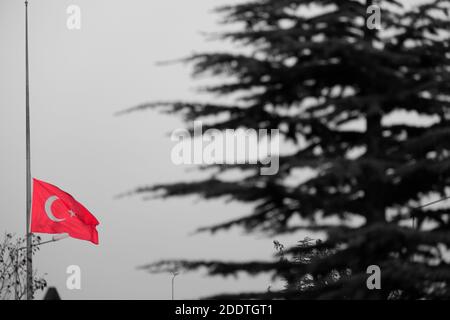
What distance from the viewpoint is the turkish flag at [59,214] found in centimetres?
1895

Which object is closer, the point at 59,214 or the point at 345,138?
the point at 345,138

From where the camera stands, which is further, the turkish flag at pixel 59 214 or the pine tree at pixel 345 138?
the turkish flag at pixel 59 214

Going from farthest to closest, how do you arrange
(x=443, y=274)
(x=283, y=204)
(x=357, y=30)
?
(x=357, y=30) < (x=283, y=204) < (x=443, y=274)

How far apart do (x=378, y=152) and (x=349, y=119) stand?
0.61 metres

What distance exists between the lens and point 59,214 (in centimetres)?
1944

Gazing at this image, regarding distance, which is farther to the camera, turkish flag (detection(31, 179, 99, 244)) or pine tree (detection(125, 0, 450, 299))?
turkish flag (detection(31, 179, 99, 244))

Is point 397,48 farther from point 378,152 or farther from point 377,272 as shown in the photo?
point 377,272

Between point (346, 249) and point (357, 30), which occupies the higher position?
point (357, 30)

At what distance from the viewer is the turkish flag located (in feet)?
62.2

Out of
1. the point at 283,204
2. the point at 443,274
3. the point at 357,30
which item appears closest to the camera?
the point at 443,274
